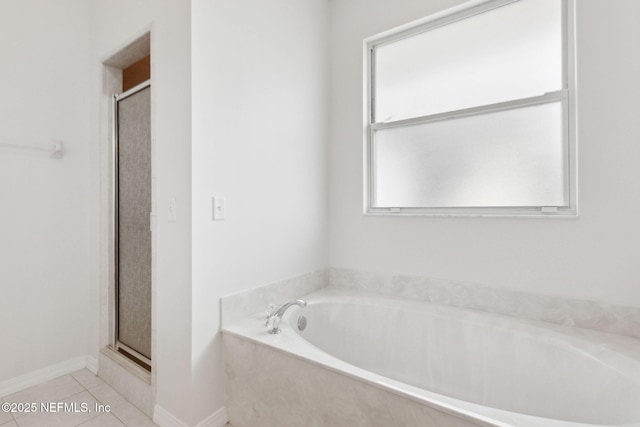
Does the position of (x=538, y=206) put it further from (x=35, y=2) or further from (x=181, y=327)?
(x=35, y=2)

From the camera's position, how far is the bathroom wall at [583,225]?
136cm

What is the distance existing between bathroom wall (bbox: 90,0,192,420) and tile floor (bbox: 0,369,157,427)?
256mm

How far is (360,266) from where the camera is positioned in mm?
2174

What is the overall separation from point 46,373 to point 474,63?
330 cm

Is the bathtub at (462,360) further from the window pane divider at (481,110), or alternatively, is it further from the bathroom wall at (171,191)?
the window pane divider at (481,110)

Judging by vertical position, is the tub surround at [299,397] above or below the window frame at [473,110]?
below

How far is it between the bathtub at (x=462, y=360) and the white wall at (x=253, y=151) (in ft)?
0.78

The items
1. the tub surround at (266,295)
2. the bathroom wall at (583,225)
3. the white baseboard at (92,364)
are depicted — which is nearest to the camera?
the bathroom wall at (583,225)

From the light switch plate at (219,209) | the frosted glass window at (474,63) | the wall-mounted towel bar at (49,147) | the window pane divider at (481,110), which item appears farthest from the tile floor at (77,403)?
the frosted glass window at (474,63)

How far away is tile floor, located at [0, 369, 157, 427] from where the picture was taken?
156cm

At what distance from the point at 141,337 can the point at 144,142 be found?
1186 millimetres

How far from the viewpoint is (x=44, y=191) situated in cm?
198

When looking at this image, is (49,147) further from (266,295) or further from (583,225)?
(583,225)

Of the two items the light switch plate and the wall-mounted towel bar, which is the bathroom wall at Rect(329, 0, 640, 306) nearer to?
the light switch plate
